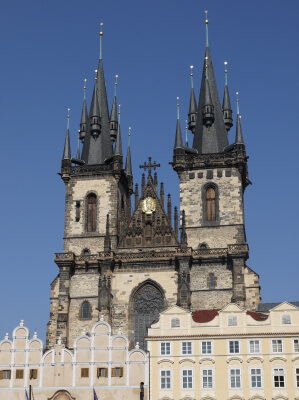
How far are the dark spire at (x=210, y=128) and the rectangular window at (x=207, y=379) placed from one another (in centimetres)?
2415

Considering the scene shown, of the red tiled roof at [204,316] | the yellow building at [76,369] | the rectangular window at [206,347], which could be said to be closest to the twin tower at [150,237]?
the red tiled roof at [204,316]

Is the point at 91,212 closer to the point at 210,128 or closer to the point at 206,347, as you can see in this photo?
the point at 210,128

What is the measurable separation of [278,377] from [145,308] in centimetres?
1754

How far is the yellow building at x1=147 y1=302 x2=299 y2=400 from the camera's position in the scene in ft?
138

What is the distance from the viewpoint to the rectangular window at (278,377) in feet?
138

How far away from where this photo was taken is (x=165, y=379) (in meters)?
43.2

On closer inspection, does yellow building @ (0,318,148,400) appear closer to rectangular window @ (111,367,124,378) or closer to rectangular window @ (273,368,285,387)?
rectangular window @ (111,367,124,378)

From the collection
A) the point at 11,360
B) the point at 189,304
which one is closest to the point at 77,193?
the point at 189,304

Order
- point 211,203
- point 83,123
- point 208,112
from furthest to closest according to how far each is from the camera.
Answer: point 83,123 → point 208,112 → point 211,203

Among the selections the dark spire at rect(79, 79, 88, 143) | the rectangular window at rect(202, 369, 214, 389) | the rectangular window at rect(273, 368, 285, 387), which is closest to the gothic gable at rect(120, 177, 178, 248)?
the dark spire at rect(79, 79, 88, 143)

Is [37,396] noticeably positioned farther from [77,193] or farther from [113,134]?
[113,134]

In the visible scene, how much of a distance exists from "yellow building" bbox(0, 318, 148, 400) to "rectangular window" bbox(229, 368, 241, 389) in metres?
4.85

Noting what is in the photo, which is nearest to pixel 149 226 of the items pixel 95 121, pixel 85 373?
pixel 95 121

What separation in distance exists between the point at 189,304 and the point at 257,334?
43.1ft
